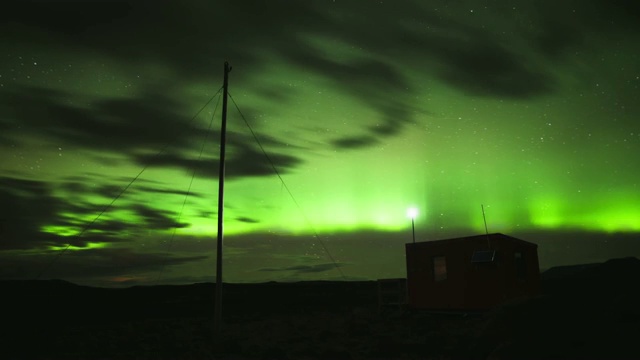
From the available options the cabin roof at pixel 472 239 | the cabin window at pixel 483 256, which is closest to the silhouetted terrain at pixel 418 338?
the cabin window at pixel 483 256

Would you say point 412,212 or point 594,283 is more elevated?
point 412,212

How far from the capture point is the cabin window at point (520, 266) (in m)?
22.2

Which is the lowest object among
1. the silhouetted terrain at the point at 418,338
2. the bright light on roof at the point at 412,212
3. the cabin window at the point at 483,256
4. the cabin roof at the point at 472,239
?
the silhouetted terrain at the point at 418,338

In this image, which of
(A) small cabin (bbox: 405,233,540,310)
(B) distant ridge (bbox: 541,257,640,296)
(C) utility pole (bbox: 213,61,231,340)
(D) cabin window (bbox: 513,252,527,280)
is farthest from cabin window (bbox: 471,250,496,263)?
(C) utility pole (bbox: 213,61,231,340)

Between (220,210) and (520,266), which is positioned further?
(520,266)

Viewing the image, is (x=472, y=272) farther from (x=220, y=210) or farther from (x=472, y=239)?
(x=220, y=210)

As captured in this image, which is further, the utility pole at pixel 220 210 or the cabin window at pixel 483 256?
the cabin window at pixel 483 256

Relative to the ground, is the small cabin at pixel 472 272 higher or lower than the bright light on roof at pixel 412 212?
lower

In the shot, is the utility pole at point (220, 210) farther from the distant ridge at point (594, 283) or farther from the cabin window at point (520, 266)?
the cabin window at point (520, 266)

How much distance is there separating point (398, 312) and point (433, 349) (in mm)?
9912

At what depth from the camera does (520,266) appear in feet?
73.8

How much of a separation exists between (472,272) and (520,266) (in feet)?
12.1

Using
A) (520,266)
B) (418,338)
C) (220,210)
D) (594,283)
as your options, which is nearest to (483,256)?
(520,266)

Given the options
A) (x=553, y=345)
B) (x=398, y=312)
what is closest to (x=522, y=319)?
(x=553, y=345)
